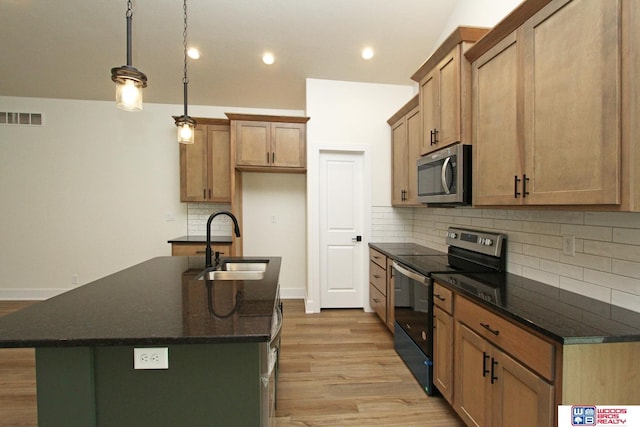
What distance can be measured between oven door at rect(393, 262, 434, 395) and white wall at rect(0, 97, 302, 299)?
3280mm

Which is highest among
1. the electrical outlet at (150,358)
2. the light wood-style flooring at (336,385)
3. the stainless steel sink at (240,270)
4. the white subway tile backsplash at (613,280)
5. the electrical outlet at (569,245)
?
the electrical outlet at (569,245)

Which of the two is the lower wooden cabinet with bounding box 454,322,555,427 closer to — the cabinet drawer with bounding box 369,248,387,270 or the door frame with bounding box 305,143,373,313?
the cabinet drawer with bounding box 369,248,387,270

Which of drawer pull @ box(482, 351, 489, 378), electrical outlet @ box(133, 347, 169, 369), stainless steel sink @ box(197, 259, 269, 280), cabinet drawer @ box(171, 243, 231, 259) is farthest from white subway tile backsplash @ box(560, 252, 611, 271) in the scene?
cabinet drawer @ box(171, 243, 231, 259)

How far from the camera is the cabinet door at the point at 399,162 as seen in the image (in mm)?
3328

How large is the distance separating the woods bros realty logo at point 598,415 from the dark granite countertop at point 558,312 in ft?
0.91

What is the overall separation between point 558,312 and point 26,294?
20.0 ft

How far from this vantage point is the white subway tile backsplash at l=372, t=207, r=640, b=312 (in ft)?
4.47

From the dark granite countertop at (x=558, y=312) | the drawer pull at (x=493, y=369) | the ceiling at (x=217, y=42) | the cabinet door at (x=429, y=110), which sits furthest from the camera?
the ceiling at (x=217, y=42)

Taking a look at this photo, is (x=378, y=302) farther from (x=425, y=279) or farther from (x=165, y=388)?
(x=165, y=388)

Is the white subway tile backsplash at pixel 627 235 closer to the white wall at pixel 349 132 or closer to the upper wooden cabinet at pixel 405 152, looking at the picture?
the upper wooden cabinet at pixel 405 152

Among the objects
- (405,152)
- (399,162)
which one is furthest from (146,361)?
(399,162)

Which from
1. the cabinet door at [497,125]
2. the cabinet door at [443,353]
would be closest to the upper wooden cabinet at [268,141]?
the cabinet door at [497,125]

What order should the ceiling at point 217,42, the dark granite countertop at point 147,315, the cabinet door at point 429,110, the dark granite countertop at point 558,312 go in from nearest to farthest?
the dark granite countertop at point 147,315 → the dark granite countertop at point 558,312 → the cabinet door at point 429,110 → the ceiling at point 217,42

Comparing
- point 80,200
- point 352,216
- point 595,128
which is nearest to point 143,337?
point 595,128
